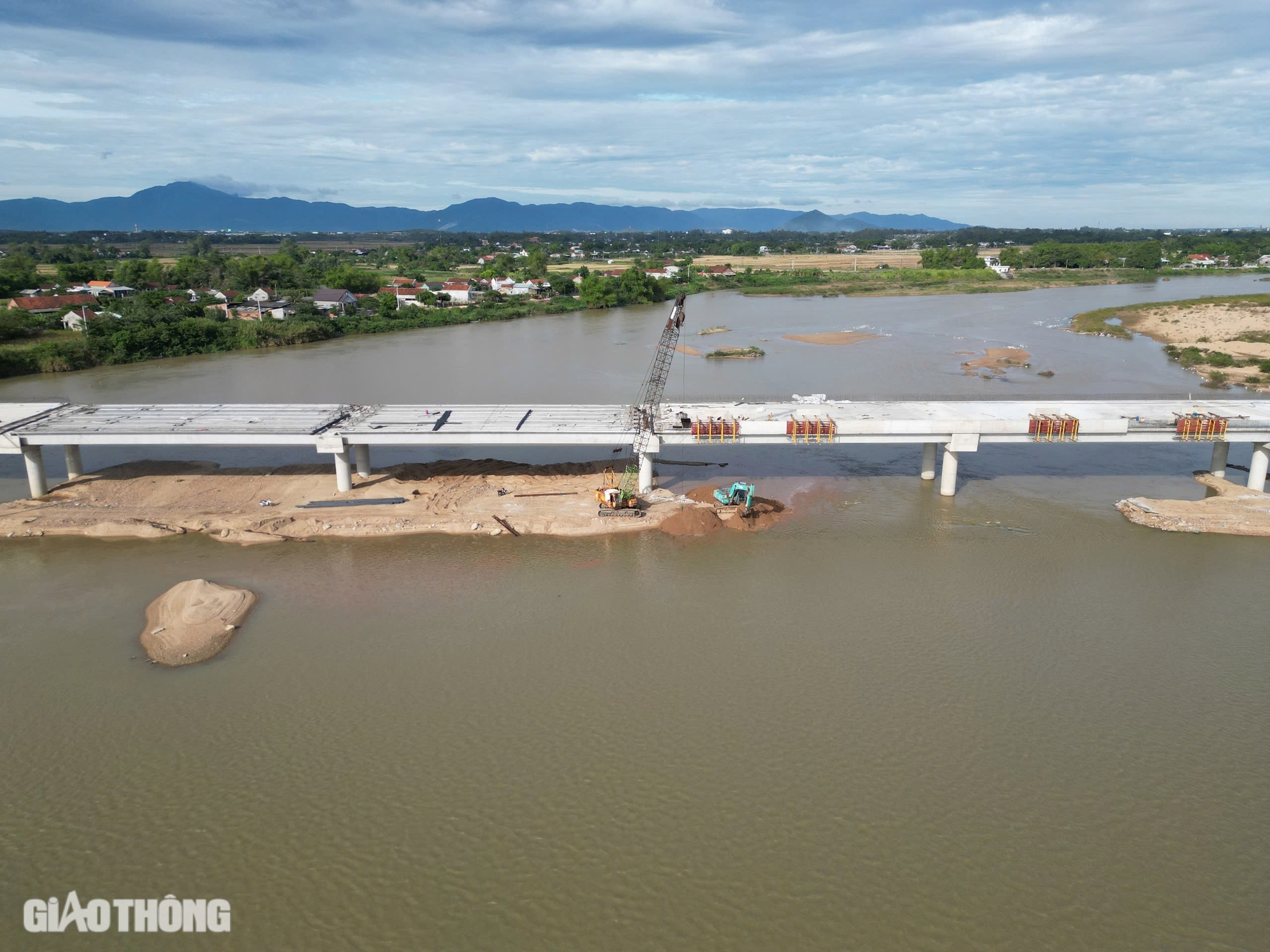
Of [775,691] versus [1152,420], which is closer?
[775,691]

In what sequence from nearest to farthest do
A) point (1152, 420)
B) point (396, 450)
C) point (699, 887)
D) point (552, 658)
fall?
point (699, 887), point (552, 658), point (1152, 420), point (396, 450)

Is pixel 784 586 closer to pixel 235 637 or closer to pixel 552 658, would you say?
pixel 552 658

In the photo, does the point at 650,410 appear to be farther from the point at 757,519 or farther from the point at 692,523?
the point at 757,519

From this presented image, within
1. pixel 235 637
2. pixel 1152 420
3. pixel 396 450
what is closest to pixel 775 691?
pixel 235 637

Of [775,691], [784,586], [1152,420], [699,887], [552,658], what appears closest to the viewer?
[699,887]

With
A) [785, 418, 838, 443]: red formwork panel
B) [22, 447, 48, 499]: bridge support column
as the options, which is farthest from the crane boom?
[22, 447, 48, 499]: bridge support column

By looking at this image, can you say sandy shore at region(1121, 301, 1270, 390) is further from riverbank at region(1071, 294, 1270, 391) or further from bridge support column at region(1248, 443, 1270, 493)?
bridge support column at region(1248, 443, 1270, 493)

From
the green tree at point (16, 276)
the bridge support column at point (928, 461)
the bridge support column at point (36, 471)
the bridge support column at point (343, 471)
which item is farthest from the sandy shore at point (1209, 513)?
the green tree at point (16, 276)
